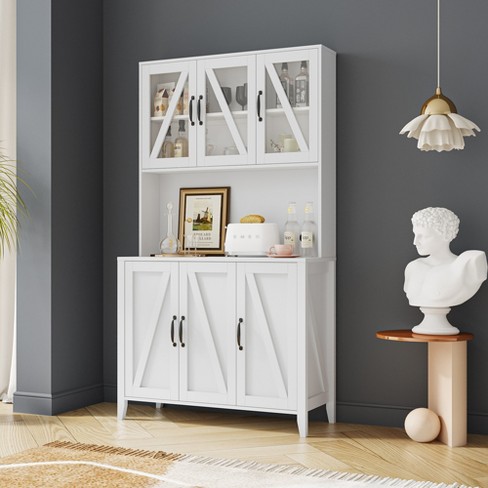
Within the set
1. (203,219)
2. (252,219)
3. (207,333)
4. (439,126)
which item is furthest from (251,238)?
(439,126)

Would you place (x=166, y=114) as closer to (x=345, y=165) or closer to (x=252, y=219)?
(x=252, y=219)

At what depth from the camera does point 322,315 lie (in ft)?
14.8

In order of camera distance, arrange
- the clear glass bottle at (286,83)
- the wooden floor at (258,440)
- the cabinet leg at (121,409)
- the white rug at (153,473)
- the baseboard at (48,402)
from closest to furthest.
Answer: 1. the white rug at (153,473)
2. the wooden floor at (258,440)
3. the clear glass bottle at (286,83)
4. the cabinet leg at (121,409)
5. the baseboard at (48,402)

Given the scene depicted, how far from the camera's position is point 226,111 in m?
4.56

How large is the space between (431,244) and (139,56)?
→ 220 centimetres

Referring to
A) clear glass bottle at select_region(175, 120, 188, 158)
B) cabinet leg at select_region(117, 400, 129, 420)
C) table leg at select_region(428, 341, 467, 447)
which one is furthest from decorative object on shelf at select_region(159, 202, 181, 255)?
table leg at select_region(428, 341, 467, 447)

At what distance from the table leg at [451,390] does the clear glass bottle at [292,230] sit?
93cm

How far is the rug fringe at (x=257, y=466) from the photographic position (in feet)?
11.1

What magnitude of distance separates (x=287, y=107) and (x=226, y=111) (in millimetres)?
354

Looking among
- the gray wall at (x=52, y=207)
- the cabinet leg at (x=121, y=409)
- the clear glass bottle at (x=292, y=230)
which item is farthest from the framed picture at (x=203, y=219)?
the cabinet leg at (x=121, y=409)

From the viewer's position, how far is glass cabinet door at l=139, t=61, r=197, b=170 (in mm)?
4656

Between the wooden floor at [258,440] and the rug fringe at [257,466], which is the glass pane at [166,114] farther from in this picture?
the rug fringe at [257,466]

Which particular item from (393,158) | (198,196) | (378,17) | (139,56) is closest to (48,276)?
(198,196)

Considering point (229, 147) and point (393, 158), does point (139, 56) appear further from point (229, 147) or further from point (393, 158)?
point (393, 158)
